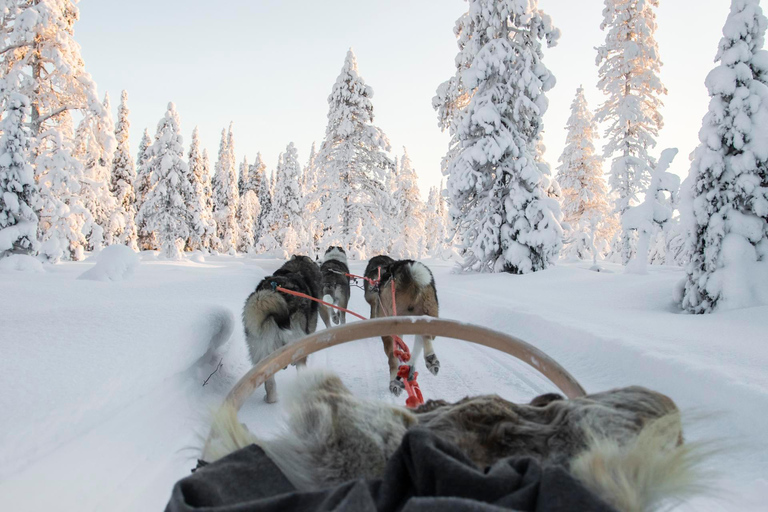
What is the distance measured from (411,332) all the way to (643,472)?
1256mm

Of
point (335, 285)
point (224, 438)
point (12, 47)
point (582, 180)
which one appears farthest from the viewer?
point (582, 180)

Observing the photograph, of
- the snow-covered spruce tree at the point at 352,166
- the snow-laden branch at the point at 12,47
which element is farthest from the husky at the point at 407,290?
the snow-covered spruce tree at the point at 352,166

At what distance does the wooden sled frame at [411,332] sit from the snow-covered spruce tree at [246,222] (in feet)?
180

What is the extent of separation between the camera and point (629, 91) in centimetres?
2112

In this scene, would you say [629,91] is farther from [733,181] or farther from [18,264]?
[18,264]

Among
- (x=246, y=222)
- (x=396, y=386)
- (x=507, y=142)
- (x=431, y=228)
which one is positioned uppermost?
(x=507, y=142)

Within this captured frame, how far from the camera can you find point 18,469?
75.6 inches

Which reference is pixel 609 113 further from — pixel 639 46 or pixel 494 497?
pixel 494 497

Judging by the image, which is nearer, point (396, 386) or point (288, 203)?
point (396, 386)

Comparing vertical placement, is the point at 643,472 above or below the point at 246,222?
below

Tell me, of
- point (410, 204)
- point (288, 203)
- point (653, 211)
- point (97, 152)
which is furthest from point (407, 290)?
point (288, 203)

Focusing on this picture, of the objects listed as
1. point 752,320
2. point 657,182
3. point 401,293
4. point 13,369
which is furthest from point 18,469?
point 657,182

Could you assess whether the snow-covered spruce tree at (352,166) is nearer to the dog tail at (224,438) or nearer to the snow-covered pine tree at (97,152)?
the snow-covered pine tree at (97,152)

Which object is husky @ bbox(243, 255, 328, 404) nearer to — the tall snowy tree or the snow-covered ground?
the snow-covered ground
